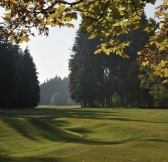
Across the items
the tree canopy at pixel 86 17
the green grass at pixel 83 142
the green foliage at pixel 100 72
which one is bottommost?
the green grass at pixel 83 142

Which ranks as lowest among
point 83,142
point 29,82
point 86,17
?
point 83,142

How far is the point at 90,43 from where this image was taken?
90.9 metres

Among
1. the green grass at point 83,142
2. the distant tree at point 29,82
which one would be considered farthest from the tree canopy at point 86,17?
the distant tree at point 29,82

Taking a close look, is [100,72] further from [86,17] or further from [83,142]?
[86,17]

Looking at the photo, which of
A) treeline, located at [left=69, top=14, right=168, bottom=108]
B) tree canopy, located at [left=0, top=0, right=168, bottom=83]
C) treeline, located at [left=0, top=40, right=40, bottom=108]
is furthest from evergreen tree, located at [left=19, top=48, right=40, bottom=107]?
tree canopy, located at [left=0, top=0, right=168, bottom=83]

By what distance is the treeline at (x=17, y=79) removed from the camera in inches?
2687

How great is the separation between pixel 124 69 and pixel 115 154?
70.5 m

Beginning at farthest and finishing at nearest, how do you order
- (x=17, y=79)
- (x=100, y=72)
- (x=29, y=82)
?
(x=100, y=72) < (x=29, y=82) < (x=17, y=79)

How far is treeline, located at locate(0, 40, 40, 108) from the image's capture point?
68.3m

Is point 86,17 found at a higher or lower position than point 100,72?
lower

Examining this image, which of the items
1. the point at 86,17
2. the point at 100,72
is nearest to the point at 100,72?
the point at 100,72

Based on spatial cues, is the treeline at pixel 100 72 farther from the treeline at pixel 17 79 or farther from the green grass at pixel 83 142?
the green grass at pixel 83 142

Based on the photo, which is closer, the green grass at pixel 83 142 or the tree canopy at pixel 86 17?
the tree canopy at pixel 86 17

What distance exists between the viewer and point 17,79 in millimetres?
76688
